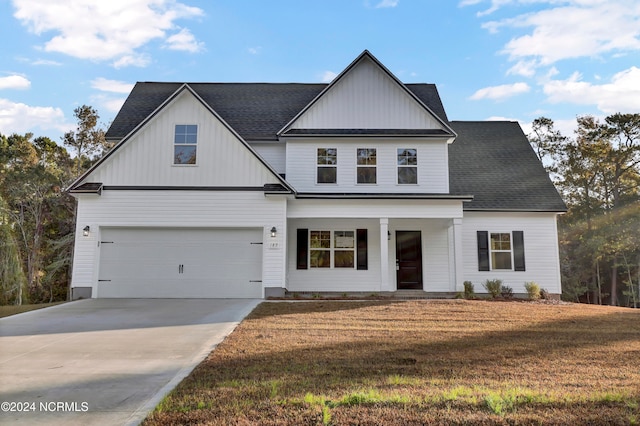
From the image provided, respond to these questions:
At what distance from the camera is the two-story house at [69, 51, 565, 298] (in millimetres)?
13688

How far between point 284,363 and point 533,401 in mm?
2991

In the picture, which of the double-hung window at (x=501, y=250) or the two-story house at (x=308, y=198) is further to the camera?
the double-hung window at (x=501, y=250)

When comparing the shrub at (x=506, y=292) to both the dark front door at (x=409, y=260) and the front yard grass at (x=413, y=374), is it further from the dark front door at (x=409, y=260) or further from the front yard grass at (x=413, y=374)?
the front yard grass at (x=413, y=374)

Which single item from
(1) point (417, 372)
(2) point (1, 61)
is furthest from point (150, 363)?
(2) point (1, 61)

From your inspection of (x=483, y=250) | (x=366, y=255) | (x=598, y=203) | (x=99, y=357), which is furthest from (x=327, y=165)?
(x=598, y=203)

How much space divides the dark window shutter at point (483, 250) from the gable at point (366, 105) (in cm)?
452

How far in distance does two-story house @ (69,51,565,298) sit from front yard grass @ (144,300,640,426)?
17.5 feet

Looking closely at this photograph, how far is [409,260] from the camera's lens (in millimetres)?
16062

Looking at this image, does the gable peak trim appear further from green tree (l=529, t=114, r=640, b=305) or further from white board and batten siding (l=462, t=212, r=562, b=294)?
green tree (l=529, t=114, r=640, b=305)

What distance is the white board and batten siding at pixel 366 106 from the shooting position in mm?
15875

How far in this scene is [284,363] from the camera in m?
5.57

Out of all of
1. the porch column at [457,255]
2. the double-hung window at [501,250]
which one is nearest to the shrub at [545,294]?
the double-hung window at [501,250]

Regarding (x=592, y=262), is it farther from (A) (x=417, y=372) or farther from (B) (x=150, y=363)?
(B) (x=150, y=363)

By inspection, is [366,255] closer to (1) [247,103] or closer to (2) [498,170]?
(2) [498,170]
